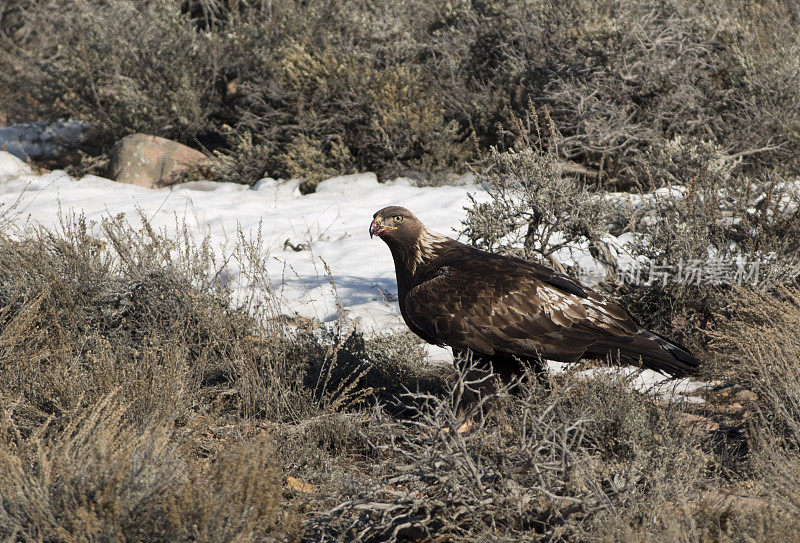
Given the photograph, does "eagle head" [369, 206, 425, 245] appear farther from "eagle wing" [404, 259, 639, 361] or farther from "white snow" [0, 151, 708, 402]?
"white snow" [0, 151, 708, 402]

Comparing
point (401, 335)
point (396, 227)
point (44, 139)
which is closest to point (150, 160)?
point (44, 139)

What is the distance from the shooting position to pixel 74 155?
36.2 feet

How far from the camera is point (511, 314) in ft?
14.5

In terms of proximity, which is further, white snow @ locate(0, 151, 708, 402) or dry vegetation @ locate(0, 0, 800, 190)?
dry vegetation @ locate(0, 0, 800, 190)

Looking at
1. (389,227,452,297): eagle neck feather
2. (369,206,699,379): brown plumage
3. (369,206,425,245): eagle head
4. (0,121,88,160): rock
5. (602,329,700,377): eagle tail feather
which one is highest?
(0,121,88,160): rock

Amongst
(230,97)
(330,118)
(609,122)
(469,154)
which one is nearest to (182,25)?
(230,97)

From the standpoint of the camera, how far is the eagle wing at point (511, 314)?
4.37 m

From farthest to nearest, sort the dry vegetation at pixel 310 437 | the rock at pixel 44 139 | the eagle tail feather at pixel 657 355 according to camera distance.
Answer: the rock at pixel 44 139 → the eagle tail feather at pixel 657 355 → the dry vegetation at pixel 310 437

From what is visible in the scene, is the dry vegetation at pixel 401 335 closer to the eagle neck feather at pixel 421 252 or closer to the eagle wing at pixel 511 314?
the eagle wing at pixel 511 314

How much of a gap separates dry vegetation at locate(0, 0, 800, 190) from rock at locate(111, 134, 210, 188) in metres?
0.34

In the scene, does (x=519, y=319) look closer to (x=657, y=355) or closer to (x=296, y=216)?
(x=657, y=355)

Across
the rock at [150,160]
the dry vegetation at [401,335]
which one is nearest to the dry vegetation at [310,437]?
the dry vegetation at [401,335]

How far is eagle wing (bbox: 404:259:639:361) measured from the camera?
437 cm

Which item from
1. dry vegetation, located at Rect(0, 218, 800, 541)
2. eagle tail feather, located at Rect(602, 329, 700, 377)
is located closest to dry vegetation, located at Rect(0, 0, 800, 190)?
eagle tail feather, located at Rect(602, 329, 700, 377)
